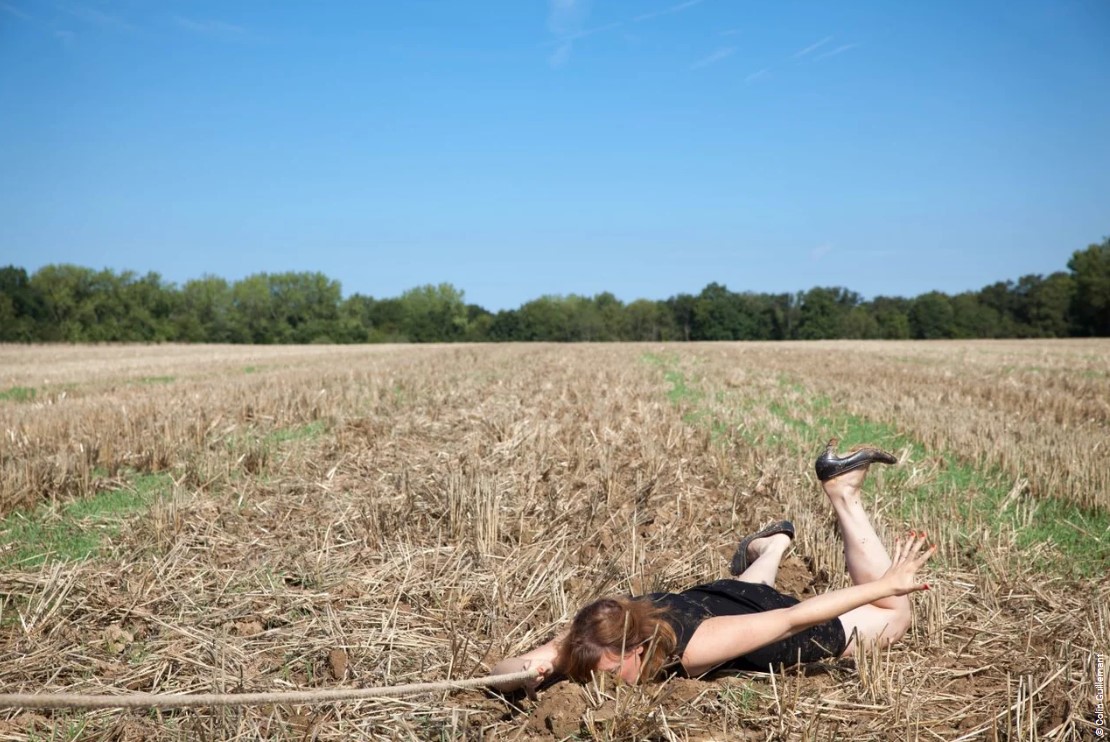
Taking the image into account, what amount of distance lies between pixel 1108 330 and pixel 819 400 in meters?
74.2

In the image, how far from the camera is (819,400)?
41.3 ft

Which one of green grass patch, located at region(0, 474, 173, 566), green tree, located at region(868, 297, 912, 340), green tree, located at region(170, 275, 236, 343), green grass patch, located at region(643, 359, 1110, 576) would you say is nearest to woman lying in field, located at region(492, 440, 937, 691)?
green grass patch, located at region(643, 359, 1110, 576)

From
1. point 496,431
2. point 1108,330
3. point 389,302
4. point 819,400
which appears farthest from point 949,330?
point 496,431

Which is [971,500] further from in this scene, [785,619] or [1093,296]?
[1093,296]

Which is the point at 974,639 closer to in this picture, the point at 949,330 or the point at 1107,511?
the point at 1107,511

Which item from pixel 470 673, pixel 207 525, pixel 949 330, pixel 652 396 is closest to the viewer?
pixel 470 673

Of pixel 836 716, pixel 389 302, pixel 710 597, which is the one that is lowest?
pixel 836 716

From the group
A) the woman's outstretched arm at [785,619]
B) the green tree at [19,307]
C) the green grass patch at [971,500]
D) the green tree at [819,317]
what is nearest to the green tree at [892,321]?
the green tree at [819,317]

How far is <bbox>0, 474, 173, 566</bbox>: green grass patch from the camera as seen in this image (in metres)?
4.60

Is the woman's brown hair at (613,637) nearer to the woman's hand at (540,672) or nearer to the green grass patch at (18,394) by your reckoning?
the woman's hand at (540,672)

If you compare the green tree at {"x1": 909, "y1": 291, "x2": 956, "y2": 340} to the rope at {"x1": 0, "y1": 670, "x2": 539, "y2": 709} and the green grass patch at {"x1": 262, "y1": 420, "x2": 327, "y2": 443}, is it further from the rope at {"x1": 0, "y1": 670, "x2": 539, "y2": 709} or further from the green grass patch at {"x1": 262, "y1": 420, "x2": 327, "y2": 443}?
the rope at {"x1": 0, "y1": 670, "x2": 539, "y2": 709}

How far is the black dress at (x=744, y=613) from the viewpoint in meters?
3.10

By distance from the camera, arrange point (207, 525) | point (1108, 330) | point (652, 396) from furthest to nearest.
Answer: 1. point (1108, 330)
2. point (652, 396)
3. point (207, 525)

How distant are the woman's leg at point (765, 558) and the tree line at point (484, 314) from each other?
70.9 meters
